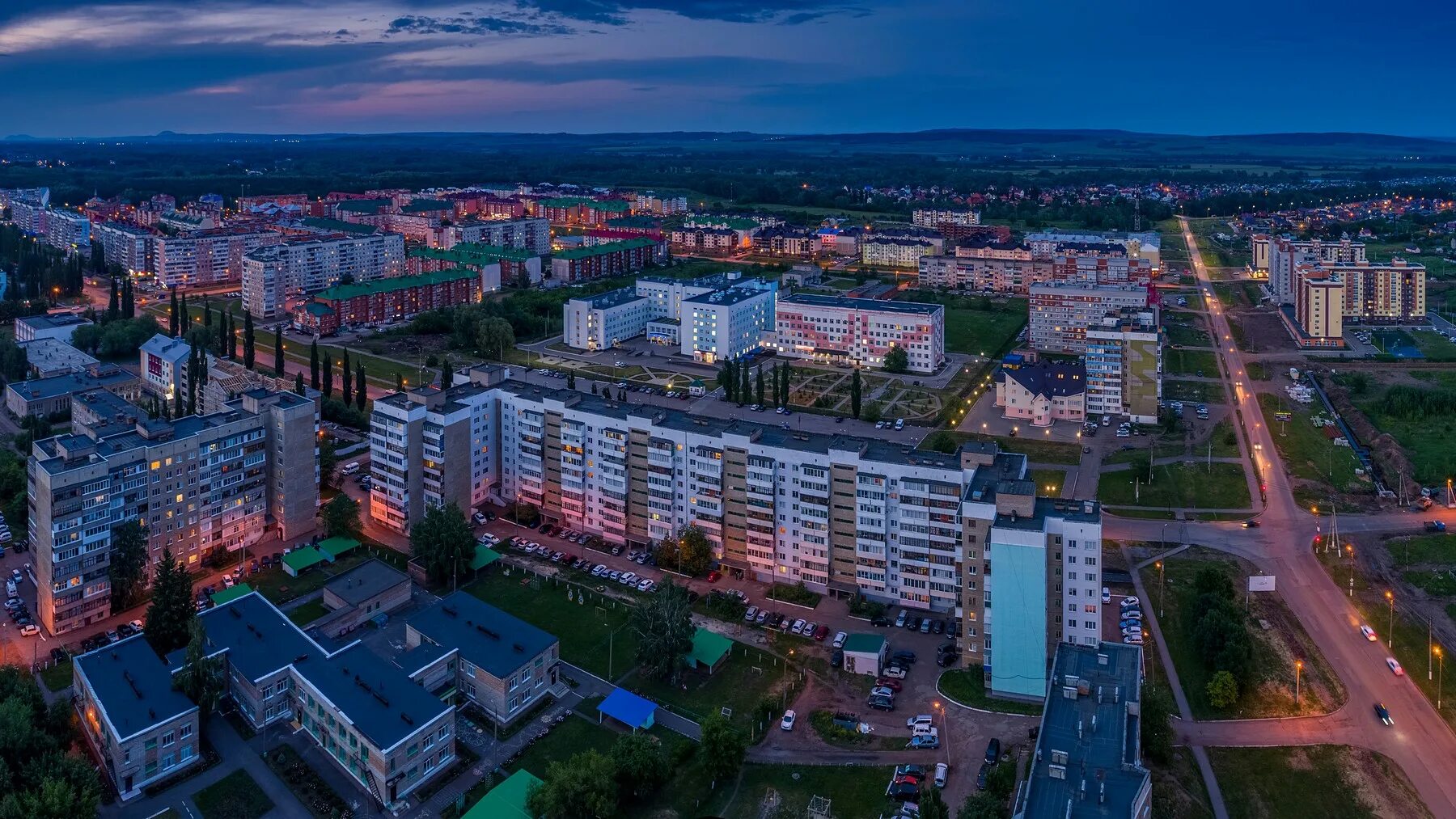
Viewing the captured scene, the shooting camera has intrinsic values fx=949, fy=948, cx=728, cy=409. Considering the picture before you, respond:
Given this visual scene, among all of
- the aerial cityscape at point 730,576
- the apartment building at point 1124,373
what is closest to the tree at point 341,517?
the aerial cityscape at point 730,576

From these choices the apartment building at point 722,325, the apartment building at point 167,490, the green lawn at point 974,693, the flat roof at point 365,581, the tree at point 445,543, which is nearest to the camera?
the green lawn at point 974,693

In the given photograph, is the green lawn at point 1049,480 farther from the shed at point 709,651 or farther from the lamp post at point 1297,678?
the shed at point 709,651

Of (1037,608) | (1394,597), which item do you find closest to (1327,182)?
(1394,597)

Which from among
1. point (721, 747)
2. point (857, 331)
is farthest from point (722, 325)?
point (721, 747)

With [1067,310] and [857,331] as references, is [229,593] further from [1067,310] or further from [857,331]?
[1067,310]

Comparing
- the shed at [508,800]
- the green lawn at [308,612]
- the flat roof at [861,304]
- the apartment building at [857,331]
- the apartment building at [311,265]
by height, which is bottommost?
the shed at [508,800]

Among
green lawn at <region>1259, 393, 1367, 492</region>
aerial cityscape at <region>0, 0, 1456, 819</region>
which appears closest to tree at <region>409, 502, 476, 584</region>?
aerial cityscape at <region>0, 0, 1456, 819</region>
